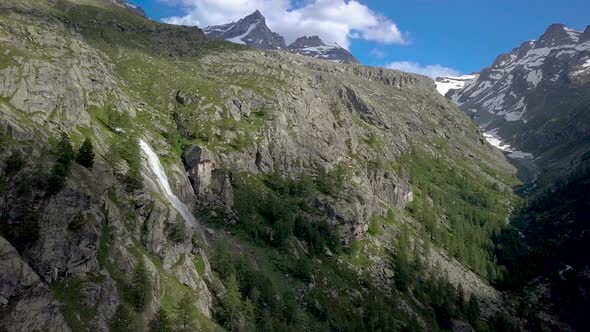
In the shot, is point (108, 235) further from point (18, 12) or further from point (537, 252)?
point (537, 252)

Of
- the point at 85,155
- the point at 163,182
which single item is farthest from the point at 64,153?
the point at 163,182

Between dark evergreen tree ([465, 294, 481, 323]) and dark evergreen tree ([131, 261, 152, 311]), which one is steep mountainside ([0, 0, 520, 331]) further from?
dark evergreen tree ([465, 294, 481, 323])

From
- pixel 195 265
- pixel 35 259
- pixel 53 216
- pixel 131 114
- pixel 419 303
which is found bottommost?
pixel 419 303

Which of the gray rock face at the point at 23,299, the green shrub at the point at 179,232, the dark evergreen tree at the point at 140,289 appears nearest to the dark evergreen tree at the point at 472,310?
the green shrub at the point at 179,232

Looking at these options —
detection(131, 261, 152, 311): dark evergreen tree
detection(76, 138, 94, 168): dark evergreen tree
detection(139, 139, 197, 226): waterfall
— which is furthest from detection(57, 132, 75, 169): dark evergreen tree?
detection(139, 139, 197, 226): waterfall

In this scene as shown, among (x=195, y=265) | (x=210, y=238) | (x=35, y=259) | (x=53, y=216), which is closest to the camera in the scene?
(x=35, y=259)

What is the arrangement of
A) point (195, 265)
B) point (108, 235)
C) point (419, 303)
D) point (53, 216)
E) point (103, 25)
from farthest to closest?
point (103, 25)
point (419, 303)
point (195, 265)
point (108, 235)
point (53, 216)

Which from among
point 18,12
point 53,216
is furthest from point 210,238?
point 18,12
